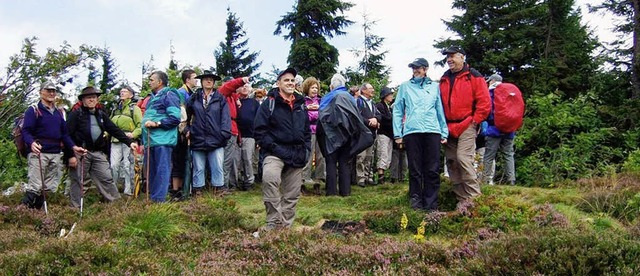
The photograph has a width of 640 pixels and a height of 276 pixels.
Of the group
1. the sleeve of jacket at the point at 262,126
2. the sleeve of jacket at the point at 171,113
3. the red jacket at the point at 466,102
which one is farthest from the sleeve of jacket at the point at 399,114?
the sleeve of jacket at the point at 171,113

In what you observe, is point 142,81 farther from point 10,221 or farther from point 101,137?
point 10,221

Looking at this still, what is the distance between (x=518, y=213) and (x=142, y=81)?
51.7 feet

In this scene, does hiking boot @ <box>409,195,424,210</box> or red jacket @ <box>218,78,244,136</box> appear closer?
hiking boot @ <box>409,195,424,210</box>

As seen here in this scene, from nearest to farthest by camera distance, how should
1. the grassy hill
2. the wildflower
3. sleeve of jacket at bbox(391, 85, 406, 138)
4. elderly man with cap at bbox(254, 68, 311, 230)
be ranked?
the grassy hill < the wildflower < elderly man with cap at bbox(254, 68, 311, 230) < sleeve of jacket at bbox(391, 85, 406, 138)

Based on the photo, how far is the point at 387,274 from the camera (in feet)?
16.0

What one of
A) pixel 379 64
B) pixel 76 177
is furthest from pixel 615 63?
pixel 76 177

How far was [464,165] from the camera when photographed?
7.88 metres

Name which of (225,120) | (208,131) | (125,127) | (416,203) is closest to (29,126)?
(125,127)

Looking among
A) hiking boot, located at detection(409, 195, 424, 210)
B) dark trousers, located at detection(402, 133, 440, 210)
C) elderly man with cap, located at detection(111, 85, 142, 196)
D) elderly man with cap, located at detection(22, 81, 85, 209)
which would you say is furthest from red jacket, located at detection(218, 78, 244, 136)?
hiking boot, located at detection(409, 195, 424, 210)

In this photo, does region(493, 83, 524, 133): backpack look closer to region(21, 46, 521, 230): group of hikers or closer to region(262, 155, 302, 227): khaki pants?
region(21, 46, 521, 230): group of hikers

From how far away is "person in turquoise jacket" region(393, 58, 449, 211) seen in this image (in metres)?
7.92

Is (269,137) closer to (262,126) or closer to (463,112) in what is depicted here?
(262,126)

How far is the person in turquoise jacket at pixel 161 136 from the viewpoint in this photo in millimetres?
8867

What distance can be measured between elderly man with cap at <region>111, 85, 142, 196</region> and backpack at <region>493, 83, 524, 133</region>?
666 cm
